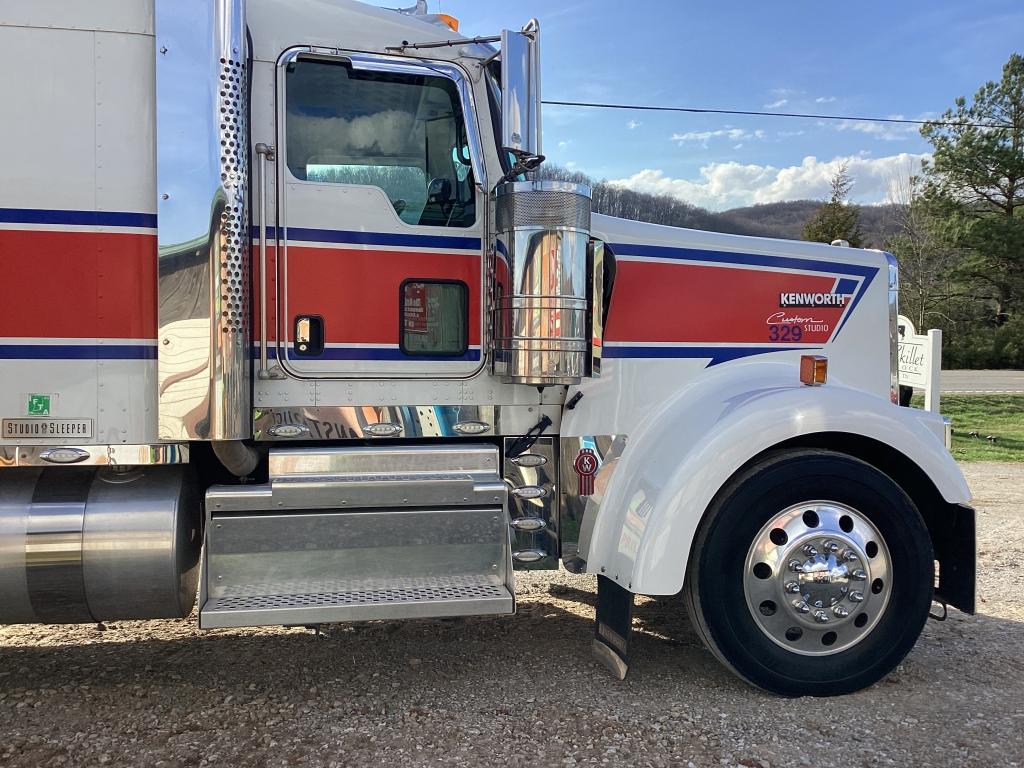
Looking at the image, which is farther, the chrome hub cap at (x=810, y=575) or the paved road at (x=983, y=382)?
the paved road at (x=983, y=382)

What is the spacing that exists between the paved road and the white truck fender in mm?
20561

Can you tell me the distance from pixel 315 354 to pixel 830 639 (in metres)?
2.40

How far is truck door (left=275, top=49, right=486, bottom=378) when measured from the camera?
3.19 metres

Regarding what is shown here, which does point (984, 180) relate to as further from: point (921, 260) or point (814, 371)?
point (814, 371)

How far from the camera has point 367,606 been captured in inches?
120

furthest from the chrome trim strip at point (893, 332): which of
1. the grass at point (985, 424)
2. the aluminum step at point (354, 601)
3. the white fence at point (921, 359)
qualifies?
the grass at point (985, 424)

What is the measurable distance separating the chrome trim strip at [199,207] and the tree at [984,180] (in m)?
35.4

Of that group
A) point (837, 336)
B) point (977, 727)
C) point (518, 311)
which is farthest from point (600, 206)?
point (977, 727)

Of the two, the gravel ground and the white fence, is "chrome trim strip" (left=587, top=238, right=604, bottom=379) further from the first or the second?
the white fence

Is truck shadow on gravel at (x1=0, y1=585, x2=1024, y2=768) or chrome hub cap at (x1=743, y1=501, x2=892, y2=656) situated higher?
chrome hub cap at (x1=743, y1=501, x2=892, y2=656)

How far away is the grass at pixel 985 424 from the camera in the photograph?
11.3m

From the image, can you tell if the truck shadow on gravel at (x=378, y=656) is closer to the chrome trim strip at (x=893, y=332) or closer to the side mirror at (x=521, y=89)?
the chrome trim strip at (x=893, y=332)

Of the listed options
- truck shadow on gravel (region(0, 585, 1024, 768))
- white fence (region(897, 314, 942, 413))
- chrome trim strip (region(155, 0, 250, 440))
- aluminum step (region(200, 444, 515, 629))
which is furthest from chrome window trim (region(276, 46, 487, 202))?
white fence (region(897, 314, 942, 413))

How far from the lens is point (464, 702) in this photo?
330 cm
